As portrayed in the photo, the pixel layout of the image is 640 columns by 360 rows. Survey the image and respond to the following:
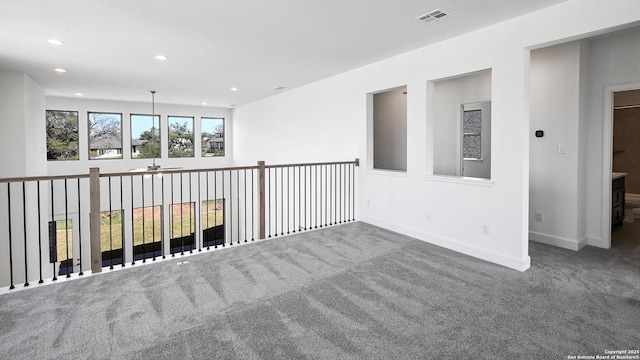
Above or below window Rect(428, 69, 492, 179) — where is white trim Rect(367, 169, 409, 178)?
below

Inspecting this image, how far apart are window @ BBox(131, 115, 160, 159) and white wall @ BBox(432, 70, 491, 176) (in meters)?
7.79

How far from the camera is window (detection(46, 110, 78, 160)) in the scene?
8445mm

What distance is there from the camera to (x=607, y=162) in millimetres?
4152

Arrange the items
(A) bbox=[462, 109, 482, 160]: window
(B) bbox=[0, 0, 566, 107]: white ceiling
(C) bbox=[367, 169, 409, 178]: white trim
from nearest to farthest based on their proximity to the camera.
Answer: (B) bbox=[0, 0, 566, 107]: white ceiling < (C) bbox=[367, 169, 409, 178]: white trim < (A) bbox=[462, 109, 482, 160]: window

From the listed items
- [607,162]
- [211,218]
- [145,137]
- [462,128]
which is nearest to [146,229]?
[211,218]

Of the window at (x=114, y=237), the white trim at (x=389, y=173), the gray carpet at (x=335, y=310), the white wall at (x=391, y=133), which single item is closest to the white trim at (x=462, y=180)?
the white trim at (x=389, y=173)

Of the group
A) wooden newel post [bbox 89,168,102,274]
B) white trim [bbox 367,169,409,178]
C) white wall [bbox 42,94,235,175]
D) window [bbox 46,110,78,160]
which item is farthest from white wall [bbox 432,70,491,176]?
window [bbox 46,110,78,160]

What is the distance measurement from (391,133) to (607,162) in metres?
3.41

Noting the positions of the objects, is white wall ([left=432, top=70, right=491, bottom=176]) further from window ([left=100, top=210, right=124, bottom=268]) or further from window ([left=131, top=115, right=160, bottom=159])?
window ([left=100, top=210, right=124, bottom=268])

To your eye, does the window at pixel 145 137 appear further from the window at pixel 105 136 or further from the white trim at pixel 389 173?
the white trim at pixel 389 173

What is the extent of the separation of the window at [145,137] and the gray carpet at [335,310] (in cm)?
689

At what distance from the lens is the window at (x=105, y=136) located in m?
8.93

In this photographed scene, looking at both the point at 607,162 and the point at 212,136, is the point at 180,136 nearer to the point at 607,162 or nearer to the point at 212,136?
the point at 212,136

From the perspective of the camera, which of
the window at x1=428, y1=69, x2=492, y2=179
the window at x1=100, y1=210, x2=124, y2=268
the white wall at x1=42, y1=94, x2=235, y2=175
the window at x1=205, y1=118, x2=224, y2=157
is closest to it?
the window at x1=428, y1=69, x2=492, y2=179
